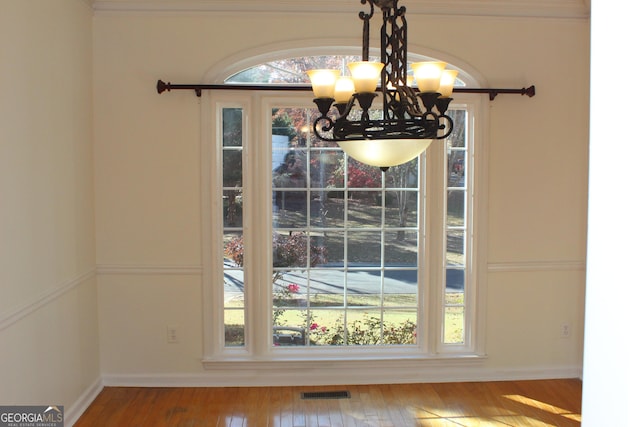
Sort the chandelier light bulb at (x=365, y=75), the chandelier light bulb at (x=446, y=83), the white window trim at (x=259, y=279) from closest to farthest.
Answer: the chandelier light bulb at (x=365, y=75) → the chandelier light bulb at (x=446, y=83) → the white window trim at (x=259, y=279)

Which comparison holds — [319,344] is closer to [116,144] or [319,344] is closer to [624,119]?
[116,144]

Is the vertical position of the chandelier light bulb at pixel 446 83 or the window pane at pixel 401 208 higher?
the chandelier light bulb at pixel 446 83

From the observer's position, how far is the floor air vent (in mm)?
4223

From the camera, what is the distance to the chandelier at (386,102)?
2232 millimetres

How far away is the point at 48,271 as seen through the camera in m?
3.41

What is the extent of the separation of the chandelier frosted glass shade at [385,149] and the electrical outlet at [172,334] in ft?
8.56

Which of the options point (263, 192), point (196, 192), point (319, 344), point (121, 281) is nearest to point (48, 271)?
point (121, 281)

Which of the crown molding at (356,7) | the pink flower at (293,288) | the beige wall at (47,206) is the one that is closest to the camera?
the beige wall at (47,206)

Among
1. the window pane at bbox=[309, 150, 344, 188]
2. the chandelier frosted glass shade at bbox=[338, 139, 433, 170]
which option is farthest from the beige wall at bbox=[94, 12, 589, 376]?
the chandelier frosted glass shade at bbox=[338, 139, 433, 170]

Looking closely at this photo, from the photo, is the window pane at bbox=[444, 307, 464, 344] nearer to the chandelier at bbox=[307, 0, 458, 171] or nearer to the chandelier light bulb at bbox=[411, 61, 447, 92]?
the chandelier at bbox=[307, 0, 458, 171]

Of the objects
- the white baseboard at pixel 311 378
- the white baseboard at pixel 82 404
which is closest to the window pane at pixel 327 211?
the white baseboard at pixel 311 378

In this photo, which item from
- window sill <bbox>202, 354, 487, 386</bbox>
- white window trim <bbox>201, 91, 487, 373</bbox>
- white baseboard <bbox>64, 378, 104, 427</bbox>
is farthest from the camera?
window sill <bbox>202, 354, 487, 386</bbox>

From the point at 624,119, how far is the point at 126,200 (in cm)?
409

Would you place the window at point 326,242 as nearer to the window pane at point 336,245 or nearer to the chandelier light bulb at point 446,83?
the window pane at point 336,245
